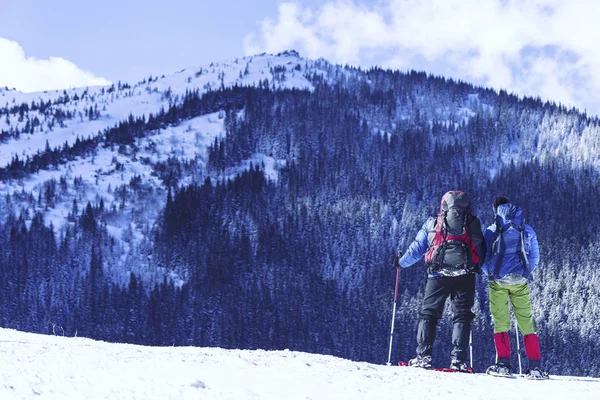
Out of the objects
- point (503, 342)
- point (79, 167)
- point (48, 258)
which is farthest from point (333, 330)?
point (503, 342)

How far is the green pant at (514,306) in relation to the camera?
31.9 ft

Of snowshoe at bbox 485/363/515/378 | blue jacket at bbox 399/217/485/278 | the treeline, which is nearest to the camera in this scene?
snowshoe at bbox 485/363/515/378

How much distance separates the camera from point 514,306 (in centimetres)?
980

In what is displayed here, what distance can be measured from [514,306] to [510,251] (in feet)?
2.42

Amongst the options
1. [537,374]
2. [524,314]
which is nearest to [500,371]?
[537,374]

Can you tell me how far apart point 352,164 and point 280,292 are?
63.7 metres

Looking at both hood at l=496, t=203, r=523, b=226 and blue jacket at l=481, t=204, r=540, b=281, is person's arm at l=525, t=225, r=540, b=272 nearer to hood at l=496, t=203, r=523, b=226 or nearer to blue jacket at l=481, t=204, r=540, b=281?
blue jacket at l=481, t=204, r=540, b=281

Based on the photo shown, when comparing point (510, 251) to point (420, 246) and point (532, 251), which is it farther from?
point (420, 246)

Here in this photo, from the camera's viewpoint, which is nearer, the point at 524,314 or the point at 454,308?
the point at 454,308

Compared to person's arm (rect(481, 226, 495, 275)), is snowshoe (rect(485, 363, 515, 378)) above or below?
below

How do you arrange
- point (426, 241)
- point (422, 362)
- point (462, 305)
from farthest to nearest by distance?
point (426, 241), point (462, 305), point (422, 362)

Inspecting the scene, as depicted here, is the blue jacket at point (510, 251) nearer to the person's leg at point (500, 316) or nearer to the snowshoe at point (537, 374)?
the person's leg at point (500, 316)

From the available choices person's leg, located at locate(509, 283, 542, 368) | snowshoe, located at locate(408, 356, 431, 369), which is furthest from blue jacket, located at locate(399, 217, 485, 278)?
snowshoe, located at locate(408, 356, 431, 369)

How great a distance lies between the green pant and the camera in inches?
383
